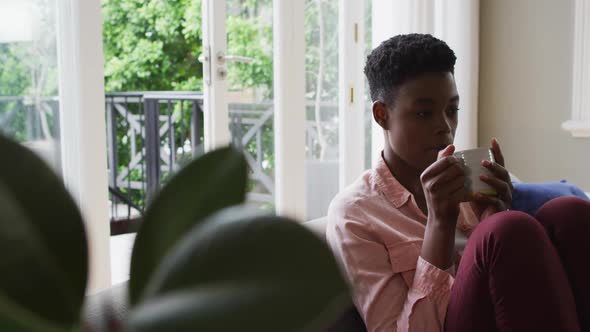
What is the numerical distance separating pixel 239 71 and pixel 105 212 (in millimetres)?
922

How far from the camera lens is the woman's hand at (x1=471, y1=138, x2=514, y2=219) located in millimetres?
1426

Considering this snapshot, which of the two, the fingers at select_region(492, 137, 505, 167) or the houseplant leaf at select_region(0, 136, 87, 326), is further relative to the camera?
the fingers at select_region(492, 137, 505, 167)

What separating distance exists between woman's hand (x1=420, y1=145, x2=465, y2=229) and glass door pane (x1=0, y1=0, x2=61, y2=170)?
1025 mm

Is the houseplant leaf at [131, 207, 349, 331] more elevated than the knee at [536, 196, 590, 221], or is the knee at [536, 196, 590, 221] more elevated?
the houseplant leaf at [131, 207, 349, 331]

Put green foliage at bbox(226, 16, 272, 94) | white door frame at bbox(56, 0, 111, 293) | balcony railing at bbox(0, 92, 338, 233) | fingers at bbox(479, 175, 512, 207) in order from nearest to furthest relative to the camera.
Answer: fingers at bbox(479, 175, 512, 207) → balcony railing at bbox(0, 92, 338, 233) → white door frame at bbox(56, 0, 111, 293) → green foliage at bbox(226, 16, 272, 94)

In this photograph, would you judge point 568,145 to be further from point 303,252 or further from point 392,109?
point 303,252

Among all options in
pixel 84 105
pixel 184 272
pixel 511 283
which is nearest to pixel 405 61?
pixel 511 283

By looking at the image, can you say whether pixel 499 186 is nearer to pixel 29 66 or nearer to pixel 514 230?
pixel 514 230

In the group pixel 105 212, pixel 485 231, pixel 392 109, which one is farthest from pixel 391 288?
pixel 105 212

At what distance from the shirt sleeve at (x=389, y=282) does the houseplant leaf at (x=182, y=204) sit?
1099 mm

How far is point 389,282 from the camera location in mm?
1372

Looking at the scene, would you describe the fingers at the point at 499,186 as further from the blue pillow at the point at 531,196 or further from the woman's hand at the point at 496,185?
the blue pillow at the point at 531,196

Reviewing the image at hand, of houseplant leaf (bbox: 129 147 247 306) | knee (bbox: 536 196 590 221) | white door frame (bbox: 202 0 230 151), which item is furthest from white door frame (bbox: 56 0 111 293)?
houseplant leaf (bbox: 129 147 247 306)

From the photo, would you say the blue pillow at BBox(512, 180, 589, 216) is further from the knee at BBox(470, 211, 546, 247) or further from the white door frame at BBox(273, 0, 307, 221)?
the white door frame at BBox(273, 0, 307, 221)
